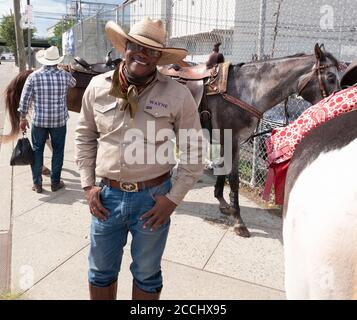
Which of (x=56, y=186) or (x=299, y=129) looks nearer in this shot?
(x=299, y=129)

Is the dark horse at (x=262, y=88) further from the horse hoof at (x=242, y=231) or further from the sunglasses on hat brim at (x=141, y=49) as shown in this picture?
the sunglasses on hat brim at (x=141, y=49)

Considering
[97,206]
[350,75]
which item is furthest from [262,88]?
[97,206]

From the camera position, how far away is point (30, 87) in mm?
4660

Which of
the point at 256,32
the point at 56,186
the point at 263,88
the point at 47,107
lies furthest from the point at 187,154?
the point at 256,32

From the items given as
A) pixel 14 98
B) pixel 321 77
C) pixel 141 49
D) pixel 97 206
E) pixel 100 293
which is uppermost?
pixel 141 49

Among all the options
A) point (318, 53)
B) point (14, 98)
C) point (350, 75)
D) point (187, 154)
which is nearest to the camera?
point (350, 75)

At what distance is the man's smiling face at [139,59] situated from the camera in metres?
1.90

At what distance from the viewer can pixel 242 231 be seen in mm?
3943

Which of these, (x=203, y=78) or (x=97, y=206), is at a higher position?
(x=203, y=78)

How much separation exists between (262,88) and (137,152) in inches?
95.6

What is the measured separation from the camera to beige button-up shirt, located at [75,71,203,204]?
1.96 meters

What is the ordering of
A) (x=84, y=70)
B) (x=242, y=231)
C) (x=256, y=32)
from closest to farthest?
(x=242, y=231) < (x=84, y=70) < (x=256, y=32)

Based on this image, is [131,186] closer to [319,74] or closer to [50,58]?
[319,74]
